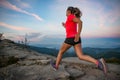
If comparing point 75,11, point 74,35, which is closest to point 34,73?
point 74,35

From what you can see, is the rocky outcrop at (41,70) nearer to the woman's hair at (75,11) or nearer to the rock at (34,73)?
the rock at (34,73)

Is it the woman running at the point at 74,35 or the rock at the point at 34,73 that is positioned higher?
the woman running at the point at 74,35

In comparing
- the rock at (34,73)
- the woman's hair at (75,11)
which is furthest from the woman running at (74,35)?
the rock at (34,73)

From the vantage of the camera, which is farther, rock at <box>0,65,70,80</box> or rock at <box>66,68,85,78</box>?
rock at <box>66,68,85,78</box>

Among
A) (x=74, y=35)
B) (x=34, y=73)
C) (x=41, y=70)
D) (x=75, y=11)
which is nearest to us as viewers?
(x=74, y=35)

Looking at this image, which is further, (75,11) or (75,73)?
(75,73)

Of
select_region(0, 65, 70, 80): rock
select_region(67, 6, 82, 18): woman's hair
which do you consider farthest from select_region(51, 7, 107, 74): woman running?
select_region(0, 65, 70, 80): rock

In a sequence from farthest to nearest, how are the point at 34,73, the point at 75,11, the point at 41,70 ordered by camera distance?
1. the point at 41,70
2. the point at 34,73
3. the point at 75,11

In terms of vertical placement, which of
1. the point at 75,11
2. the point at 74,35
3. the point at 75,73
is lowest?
the point at 75,73

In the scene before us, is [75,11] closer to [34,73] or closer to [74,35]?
[74,35]

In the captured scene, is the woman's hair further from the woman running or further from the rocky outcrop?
the rocky outcrop

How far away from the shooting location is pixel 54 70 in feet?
16.3

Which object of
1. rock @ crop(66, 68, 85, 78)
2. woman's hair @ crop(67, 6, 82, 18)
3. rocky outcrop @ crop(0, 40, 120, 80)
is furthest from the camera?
rock @ crop(66, 68, 85, 78)

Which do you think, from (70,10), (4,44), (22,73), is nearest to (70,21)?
(70,10)
